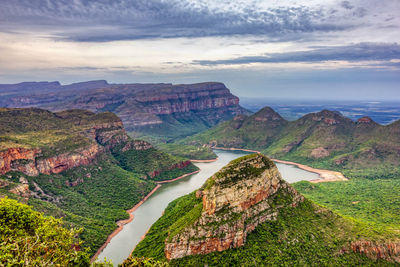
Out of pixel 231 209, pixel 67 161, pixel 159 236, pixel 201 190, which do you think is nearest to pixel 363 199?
pixel 201 190

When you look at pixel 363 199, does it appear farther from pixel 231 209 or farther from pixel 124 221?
pixel 124 221

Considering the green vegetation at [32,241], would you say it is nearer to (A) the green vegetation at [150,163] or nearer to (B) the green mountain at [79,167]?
(B) the green mountain at [79,167]

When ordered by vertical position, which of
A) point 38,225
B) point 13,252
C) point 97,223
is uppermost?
point 13,252

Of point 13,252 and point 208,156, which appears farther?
point 208,156

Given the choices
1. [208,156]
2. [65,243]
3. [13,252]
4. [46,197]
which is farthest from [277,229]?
[208,156]

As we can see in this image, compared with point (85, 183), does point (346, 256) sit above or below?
above

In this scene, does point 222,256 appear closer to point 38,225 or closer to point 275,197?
point 275,197

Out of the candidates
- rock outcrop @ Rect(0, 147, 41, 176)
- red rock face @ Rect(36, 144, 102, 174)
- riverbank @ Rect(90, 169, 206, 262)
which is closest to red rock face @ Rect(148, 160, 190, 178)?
riverbank @ Rect(90, 169, 206, 262)

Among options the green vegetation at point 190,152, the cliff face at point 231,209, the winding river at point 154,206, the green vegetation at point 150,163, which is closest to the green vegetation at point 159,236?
the cliff face at point 231,209
